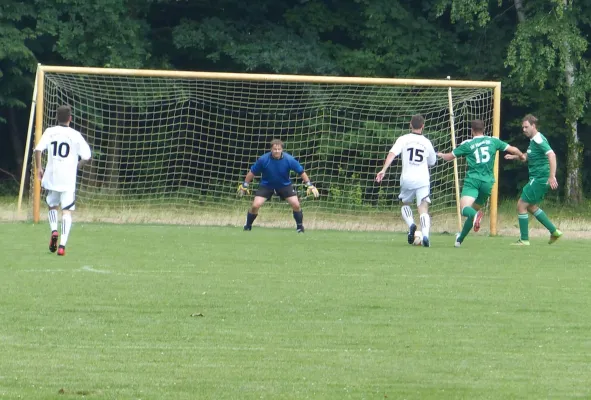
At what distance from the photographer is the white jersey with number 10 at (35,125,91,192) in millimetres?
13609

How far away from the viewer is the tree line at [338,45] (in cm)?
2923

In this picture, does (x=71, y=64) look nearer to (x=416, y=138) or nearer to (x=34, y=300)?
(x=416, y=138)

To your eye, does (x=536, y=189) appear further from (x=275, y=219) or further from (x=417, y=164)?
(x=275, y=219)

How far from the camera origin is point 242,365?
710cm

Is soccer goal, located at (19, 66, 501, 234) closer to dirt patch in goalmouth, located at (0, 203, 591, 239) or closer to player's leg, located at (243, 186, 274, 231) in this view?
dirt patch in goalmouth, located at (0, 203, 591, 239)

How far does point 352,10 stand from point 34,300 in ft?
79.7

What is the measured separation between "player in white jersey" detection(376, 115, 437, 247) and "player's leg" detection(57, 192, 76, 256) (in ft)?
14.0

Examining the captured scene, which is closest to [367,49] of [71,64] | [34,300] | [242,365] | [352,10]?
[352,10]

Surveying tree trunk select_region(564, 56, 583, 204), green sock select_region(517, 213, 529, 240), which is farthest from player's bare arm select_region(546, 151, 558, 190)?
tree trunk select_region(564, 56, 583, 204)

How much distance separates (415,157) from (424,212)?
0.73m

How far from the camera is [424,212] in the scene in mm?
16094

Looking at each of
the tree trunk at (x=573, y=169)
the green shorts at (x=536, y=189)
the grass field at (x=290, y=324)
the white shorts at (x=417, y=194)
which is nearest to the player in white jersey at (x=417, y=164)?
the white shorts at (x=417, y=194)

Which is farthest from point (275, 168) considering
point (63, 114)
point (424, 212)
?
point (63, 114)

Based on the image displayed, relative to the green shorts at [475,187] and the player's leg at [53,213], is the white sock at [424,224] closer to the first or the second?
the green shorts at [475,187]
